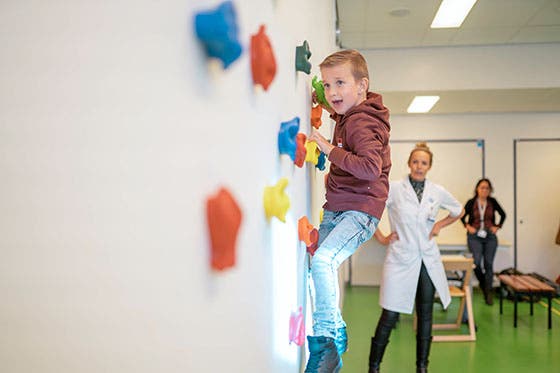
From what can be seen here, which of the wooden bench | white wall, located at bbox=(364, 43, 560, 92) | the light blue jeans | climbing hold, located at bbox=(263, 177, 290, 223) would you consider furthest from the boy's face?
white wall, located at bbox=(364, 43, 560, 92)

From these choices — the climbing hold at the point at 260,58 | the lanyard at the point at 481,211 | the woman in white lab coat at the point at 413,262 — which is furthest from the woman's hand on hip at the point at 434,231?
the lanyard at the point at 481,211

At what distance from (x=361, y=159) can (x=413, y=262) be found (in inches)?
85.9

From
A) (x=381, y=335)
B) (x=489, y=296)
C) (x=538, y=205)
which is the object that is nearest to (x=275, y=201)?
(x=381, y=335)

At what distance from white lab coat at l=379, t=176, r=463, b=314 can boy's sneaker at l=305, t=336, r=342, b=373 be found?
2021 mm

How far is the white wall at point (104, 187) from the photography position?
39 centimetres

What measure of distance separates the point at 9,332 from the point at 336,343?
1.21 meters

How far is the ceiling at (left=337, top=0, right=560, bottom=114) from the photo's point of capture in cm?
496

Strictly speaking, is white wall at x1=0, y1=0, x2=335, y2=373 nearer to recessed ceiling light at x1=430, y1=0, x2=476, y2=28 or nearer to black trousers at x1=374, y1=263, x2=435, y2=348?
black trousers at x1=374, y1=263, x2=435, y2=348

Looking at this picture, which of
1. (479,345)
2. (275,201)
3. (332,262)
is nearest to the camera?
(275,201)

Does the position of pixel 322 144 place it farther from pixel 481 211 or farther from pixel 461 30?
pixel 481 211

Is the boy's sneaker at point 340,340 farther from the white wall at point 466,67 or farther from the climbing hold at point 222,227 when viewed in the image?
the white wall at point 466,67

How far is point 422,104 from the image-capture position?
7012mm

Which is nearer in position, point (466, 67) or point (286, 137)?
point (286, 137)

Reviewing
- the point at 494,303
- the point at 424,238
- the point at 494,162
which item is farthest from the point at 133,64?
the point at 494,162
